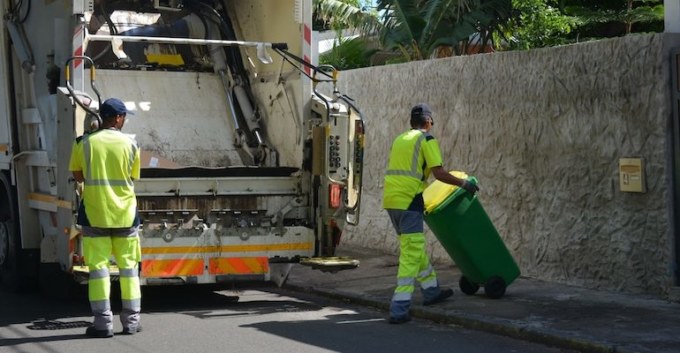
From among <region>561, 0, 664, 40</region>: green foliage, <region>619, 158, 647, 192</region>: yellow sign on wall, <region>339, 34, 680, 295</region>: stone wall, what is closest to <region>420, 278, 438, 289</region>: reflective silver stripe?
<region>339, 34, 680, 295</region>: stone wall

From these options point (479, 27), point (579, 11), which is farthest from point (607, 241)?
point (579, 11)

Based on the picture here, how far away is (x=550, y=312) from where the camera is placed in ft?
28.0

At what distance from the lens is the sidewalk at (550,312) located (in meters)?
7.40

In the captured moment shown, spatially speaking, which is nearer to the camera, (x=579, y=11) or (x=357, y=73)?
(x=357, y=73)

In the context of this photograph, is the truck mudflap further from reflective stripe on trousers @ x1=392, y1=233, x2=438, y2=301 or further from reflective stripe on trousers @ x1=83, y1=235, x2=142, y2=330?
reflective stripe on trousers @ x1=83, y1=235, x2=142, y2=330

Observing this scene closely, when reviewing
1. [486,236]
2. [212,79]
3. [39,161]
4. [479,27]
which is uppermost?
[479,27]

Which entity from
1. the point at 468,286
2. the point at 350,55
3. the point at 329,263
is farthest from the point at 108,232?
the point at 350,55

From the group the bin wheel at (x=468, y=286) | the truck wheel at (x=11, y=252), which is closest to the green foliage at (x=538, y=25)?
the bin wheel at (x=468, y=286)

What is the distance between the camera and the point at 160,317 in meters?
9.03

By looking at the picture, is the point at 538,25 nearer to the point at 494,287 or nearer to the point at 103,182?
the point at 494,287

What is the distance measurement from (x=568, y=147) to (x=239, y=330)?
340cm

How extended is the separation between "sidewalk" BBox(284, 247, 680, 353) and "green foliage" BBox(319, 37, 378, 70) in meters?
11.2

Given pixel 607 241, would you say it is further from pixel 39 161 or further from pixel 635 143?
pixel 39 161

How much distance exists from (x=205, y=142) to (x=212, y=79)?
67 cm
